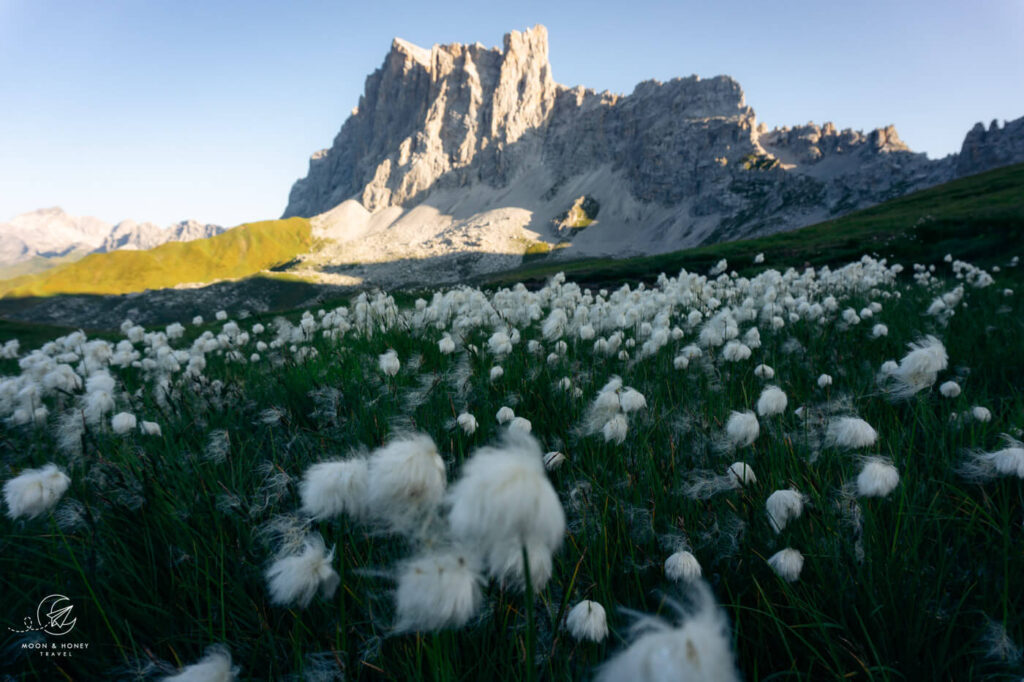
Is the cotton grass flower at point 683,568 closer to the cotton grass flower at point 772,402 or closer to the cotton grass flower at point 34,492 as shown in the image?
the cotton grass flower at point 772,402

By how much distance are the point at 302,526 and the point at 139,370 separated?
26.3 ft

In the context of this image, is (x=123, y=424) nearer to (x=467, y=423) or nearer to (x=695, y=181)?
(x=467, y=423)

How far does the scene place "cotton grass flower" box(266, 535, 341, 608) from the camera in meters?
1.56

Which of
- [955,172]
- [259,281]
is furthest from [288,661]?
[955,172]

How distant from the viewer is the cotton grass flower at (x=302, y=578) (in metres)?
1.56

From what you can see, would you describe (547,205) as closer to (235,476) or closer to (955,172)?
(955,172)

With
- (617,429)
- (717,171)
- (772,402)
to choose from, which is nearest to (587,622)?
(617,429)

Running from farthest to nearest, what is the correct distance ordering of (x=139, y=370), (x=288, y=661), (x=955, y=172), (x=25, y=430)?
1. (x=955, y=172)
2. (x=139, y=370)
3. (x=25, y=430)
4. (x=288, y=661)

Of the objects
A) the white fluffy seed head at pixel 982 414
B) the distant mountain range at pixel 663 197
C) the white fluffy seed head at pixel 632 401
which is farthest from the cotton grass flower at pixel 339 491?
the distant mountain range at pixel 663 197

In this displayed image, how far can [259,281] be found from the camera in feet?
420

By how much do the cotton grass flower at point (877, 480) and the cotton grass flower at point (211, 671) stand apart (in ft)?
8.31

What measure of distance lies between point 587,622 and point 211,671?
123cm

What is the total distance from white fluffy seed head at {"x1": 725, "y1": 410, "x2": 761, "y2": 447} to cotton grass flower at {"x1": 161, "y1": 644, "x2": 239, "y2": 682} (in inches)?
99.3

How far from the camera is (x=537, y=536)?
1101mm
